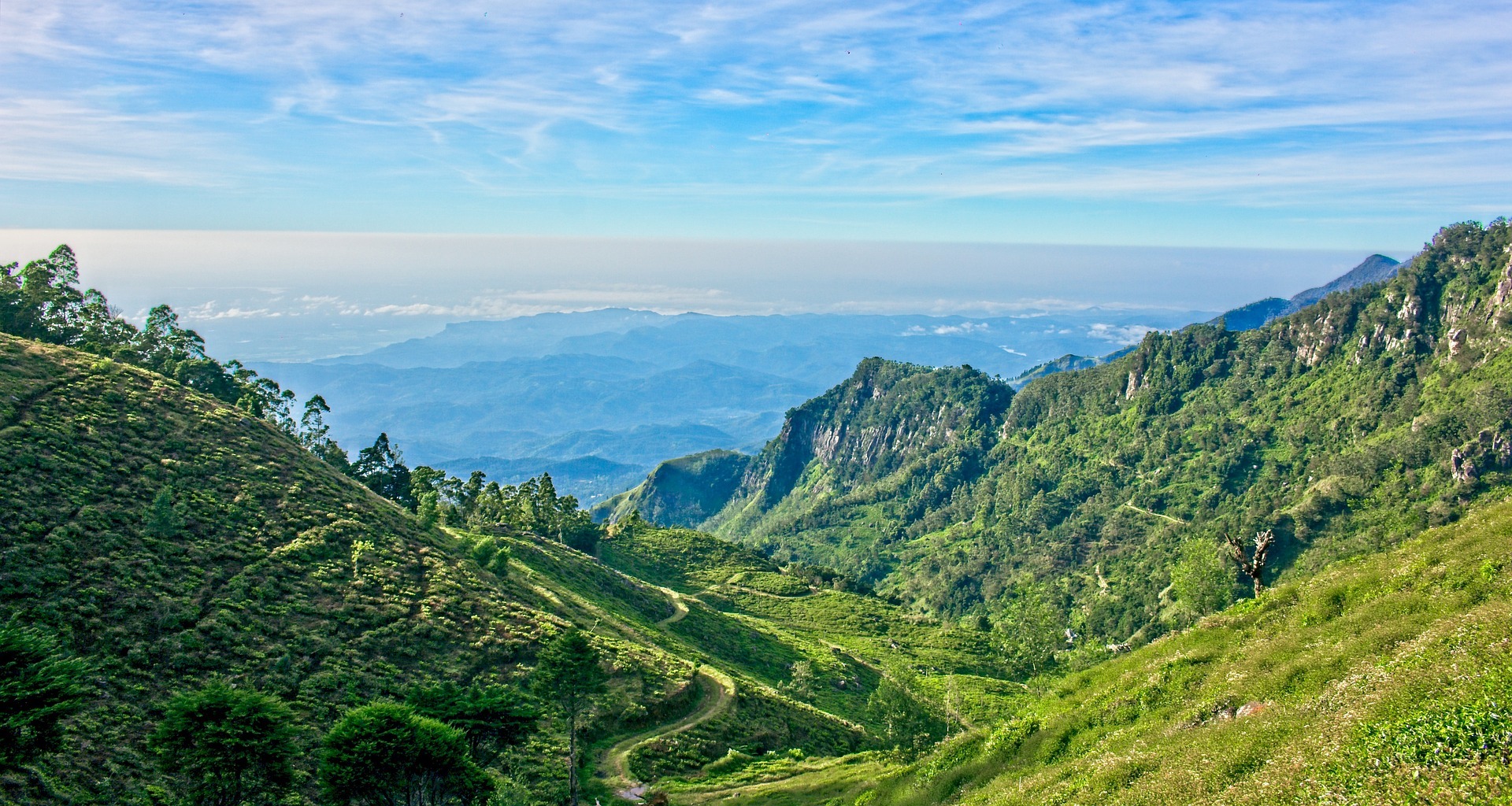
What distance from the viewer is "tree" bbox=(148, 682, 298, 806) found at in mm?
29844

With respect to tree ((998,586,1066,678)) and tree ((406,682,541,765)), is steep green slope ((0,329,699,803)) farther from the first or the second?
tree ((998,586,1066,678))

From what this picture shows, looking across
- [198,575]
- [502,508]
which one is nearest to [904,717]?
[198,575]

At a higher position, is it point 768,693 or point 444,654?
point 444,654

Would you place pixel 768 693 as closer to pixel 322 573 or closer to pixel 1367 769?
pixel 322 573

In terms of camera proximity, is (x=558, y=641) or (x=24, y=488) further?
(x=24, y=488)

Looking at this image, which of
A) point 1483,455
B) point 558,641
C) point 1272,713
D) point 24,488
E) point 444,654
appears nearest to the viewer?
point 1272,713

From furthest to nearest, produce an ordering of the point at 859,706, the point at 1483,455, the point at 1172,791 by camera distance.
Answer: the point at 1483,455 → the point at 859,706 → the point at 1172,791

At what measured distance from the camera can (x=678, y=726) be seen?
56656mm

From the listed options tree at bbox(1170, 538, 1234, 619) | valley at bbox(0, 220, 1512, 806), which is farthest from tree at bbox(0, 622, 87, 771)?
tree at bbox(1170, 538, 1234, 619)

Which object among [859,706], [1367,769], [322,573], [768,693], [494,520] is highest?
[1367,769]

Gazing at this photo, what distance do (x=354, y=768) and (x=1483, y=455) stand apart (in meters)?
234

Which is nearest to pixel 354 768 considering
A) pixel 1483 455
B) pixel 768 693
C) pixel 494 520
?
pixel 768 693

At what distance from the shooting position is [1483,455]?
172875 millimetres

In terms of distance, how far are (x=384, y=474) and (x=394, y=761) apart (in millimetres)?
99801
